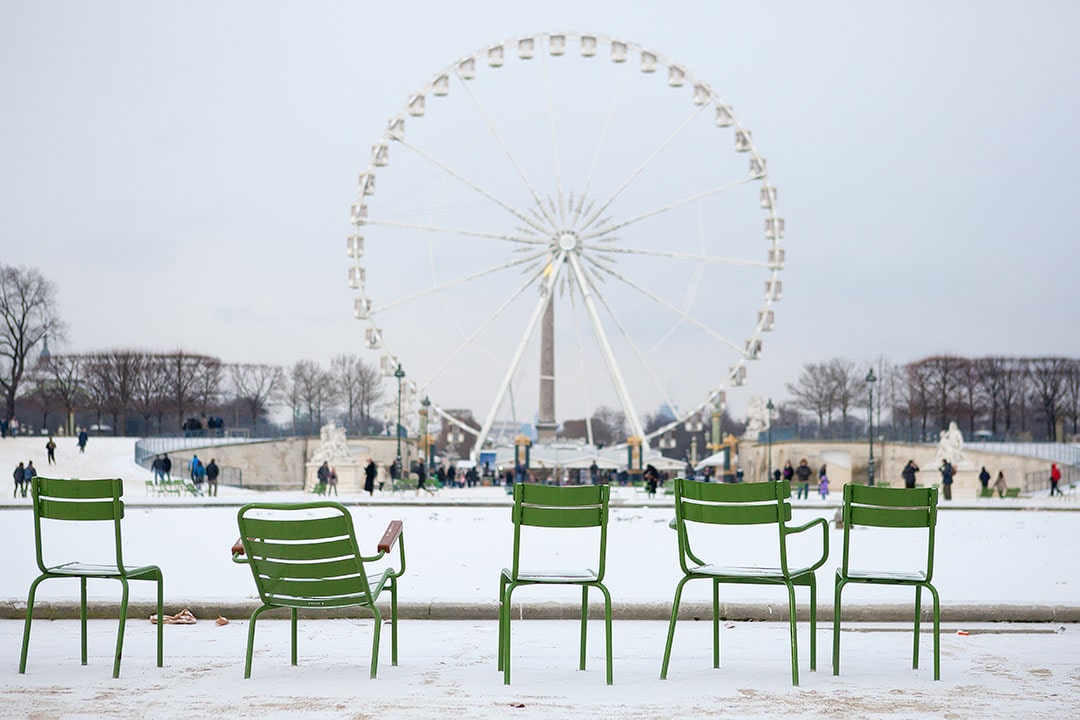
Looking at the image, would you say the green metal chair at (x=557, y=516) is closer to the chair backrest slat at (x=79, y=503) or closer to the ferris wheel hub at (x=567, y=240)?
the chair backrest slat at (x=79, y=503)

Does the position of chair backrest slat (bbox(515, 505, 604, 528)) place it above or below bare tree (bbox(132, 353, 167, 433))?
below

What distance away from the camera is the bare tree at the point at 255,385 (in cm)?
9175

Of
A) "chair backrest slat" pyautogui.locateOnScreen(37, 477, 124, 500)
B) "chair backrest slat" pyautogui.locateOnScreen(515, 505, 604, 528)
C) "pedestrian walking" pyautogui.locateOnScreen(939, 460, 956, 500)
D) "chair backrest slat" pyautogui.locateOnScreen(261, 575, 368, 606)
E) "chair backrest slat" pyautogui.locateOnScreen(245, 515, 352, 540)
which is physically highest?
"chair backrest slat" pyautogui.locateOnScreen(37, 477, 124, 500)

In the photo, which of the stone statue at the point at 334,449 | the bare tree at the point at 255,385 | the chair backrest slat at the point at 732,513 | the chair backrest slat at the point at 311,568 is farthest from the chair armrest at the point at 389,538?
the bare tree at the point at 255,385

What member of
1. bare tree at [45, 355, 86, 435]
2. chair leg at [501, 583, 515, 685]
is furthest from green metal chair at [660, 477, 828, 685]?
bare tree at [45, 355, 86, 435]

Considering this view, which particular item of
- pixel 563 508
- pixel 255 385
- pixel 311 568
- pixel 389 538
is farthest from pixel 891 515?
pixel 255 385

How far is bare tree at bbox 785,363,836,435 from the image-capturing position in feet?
288

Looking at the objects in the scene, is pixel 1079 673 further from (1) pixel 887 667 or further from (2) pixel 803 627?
(2) pixel 803 627

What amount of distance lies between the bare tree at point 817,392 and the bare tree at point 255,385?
114 ft

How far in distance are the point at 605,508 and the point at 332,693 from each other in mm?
1331

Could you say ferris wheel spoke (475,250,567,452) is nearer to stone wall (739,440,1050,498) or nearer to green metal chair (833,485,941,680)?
stone wall (739,440,1050,498)

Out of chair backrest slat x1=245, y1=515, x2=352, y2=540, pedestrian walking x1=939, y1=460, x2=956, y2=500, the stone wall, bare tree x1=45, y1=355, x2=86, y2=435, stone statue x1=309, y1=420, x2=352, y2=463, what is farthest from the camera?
bare tree x1=45, y1=355, x2=86, y2=435

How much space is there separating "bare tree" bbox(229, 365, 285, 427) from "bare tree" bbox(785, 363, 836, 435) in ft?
114

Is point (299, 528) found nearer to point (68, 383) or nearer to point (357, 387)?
point (68, 383)
